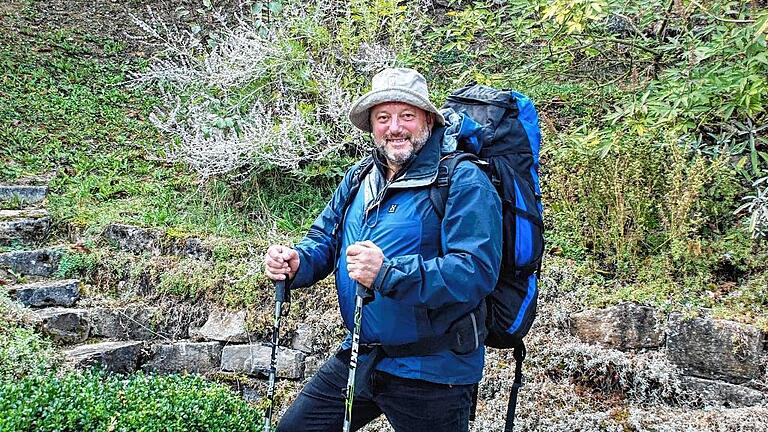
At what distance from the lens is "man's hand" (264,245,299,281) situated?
2921 mm

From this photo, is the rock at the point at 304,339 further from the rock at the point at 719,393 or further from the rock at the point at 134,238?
the rock at the point at 719,393

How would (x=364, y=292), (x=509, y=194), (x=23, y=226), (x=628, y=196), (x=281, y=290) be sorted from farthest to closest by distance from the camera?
(x=23, y=226), (x=628, y=196), (x=281, y=290), (x=509, y=194), (x=364, y=292)

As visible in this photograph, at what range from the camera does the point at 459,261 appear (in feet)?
7.99

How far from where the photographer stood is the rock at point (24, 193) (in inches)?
286

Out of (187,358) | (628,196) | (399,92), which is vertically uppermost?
(399,92)

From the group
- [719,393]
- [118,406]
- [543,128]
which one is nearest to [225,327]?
[118,406]

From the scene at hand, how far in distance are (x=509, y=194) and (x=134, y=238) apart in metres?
4.42

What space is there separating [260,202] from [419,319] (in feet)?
13.2

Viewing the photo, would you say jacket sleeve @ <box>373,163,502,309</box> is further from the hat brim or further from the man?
the hat brim

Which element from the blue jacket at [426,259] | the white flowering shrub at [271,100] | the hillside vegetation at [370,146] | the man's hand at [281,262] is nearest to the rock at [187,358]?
the hillside vegetation at [370,146]

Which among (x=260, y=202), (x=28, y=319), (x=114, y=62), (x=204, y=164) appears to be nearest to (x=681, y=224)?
(x=260, y=202)

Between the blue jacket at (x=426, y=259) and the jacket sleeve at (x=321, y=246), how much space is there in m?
0.19

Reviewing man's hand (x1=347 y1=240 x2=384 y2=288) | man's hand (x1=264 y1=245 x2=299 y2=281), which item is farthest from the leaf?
man's hand (x1=347 y1=240 x2=384 y2=288)

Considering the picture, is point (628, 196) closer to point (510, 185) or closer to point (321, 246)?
point (510, 185)
